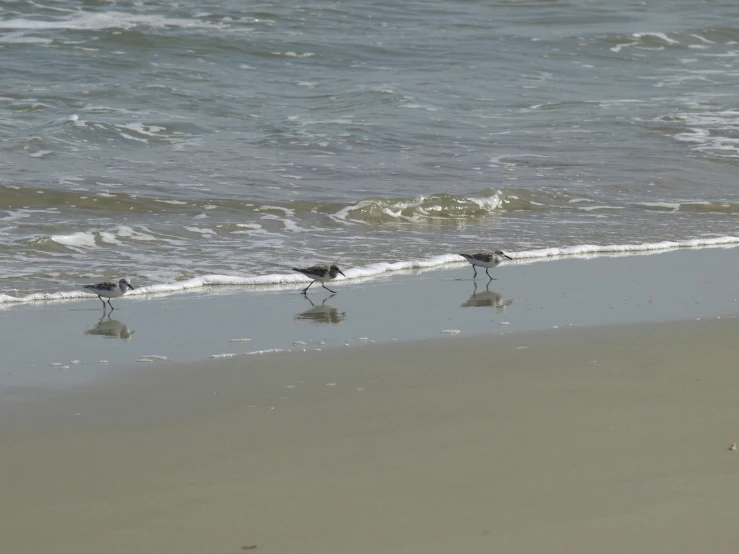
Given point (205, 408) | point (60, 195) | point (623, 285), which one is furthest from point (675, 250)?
point (60, 195)

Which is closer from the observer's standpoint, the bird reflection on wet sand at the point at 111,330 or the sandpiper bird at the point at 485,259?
the bird reflection on wet sand at the point at 111,330

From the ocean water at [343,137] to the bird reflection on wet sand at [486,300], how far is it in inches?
44.1

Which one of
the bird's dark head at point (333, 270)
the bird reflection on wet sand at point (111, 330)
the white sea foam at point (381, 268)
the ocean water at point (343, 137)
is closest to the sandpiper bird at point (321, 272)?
the bird's dark head at point (333, 270)

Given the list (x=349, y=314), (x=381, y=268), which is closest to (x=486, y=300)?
(x=349, y=314)

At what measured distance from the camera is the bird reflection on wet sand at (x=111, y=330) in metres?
6.36

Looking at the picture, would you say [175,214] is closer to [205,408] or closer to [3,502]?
[205,408]

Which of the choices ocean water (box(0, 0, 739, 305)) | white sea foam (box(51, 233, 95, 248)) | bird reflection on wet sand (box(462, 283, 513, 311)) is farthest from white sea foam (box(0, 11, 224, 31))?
bird reflection on wet sand (box(462, 283, 513, 311))

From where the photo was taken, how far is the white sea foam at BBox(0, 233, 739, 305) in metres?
7.56

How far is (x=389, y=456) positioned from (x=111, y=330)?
2970 millimetres

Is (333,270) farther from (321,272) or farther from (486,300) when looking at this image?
(486,300)

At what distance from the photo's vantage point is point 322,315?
22.8 ft

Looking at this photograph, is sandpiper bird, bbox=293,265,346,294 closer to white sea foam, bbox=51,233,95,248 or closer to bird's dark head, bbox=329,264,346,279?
bird's dark head, bbox=329,264,346,279

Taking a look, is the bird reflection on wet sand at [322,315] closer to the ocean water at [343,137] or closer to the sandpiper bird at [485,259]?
the ocean water at [343,137]

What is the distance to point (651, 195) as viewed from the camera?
12.2 meters
